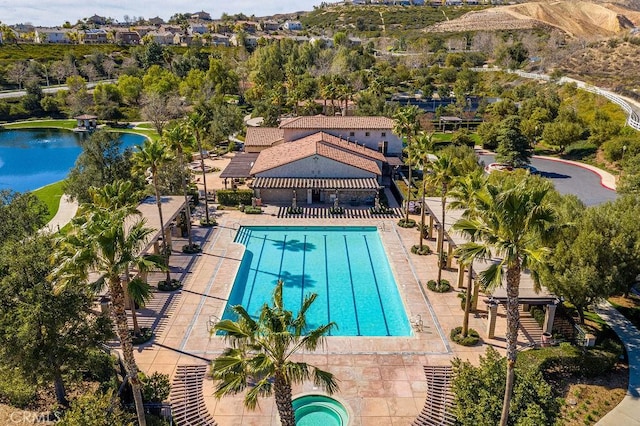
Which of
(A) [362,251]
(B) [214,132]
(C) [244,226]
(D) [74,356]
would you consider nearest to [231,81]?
(B) [214,132]

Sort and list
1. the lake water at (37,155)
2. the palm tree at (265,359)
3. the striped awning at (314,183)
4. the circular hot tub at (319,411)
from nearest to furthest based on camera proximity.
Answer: the palm tree at (265,359) → the circular hot tub at (319,411) → the striped awning at (314,183) → the lake water at (37,155)

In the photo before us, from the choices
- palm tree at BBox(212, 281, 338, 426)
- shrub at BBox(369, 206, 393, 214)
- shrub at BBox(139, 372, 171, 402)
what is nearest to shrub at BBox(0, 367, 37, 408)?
shrub at BBox(139, 372, 171, 402)

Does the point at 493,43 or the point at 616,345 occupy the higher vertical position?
the point at 493,43

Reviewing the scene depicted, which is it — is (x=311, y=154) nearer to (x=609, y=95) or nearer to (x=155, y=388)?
(x=155, y=388)

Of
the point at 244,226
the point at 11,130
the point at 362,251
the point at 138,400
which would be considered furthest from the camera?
the point at 11,130

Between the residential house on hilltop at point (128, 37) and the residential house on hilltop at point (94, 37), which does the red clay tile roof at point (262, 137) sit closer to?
the residential house on hilltop at point (128, 37)

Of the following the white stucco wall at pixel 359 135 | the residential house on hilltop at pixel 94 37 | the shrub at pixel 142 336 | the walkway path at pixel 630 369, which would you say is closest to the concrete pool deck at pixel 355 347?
the shrub at pixel 142 336

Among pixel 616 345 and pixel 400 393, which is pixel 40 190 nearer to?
pixel 400 393
